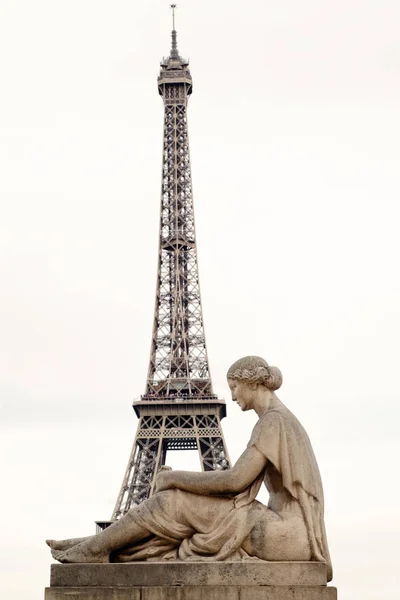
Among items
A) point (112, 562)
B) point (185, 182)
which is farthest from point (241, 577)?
point (185, 182)

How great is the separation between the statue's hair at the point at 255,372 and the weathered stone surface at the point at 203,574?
1699 mm

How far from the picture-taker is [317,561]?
10883 mm

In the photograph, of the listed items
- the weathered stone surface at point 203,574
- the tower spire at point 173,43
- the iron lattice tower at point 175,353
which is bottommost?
the weathered stone surface at point 203,574

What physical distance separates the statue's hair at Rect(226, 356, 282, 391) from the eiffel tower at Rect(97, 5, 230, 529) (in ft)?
202

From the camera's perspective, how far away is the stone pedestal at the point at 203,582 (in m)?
10.5

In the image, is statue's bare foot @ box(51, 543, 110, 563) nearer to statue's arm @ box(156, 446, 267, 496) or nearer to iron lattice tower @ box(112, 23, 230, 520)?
statue's arm @ box(156, 446, 267, 496)

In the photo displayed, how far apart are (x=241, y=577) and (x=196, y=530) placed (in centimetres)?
66

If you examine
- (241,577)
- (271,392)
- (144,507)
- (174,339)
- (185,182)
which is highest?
(185,182)

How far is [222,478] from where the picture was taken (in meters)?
11.0

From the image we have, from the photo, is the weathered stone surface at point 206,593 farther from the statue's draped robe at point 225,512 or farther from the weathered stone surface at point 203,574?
the statue's draped robe at point 225,512

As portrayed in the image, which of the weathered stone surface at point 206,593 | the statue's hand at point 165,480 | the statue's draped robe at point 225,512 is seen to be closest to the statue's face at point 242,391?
the statue's draped robe at point 225,512

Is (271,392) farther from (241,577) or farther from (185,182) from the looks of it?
(185,182)

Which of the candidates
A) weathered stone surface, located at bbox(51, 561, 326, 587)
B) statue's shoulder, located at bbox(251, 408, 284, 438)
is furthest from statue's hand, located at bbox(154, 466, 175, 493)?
statue's shoulder, located at bbox(251, 408, 284, 438)

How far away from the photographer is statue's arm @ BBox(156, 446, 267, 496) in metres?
Answer: 11.0
